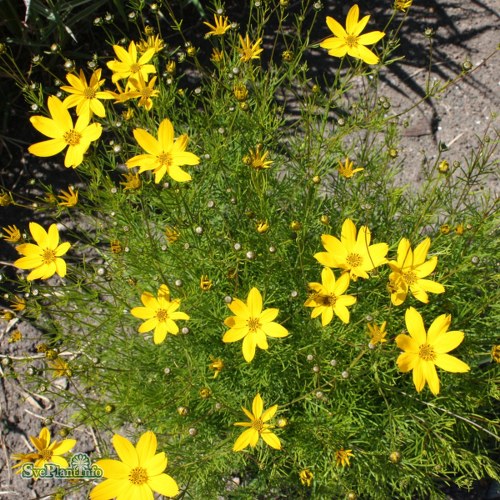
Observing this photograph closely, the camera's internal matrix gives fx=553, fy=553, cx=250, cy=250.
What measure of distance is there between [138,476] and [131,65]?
135 cm

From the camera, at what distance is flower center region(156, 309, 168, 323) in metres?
1.75

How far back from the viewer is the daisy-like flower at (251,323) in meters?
1.64

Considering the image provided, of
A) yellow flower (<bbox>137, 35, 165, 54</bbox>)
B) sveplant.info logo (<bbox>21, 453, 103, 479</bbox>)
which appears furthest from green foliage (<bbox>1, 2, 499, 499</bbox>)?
sveplant.info logo (<bbox>21, 453, 103, 479</bbox>)

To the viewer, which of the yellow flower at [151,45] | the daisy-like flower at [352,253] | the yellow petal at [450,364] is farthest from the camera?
the yellow flower at [151,45]

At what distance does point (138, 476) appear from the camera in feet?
4.91

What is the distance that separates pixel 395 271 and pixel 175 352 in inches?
38.5

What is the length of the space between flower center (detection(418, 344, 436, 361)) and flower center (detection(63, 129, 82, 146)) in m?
1.21

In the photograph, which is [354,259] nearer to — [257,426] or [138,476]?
[257,426]

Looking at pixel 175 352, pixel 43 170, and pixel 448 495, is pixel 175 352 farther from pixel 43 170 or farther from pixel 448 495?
pixel 43 170

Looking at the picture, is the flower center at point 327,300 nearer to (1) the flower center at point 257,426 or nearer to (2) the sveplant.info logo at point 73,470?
(1) the flower center at point 257,426

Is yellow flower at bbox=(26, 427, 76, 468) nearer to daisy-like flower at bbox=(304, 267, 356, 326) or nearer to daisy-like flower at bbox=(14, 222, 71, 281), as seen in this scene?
daisy-like flower at bbox=(14, 222, 71, 281)

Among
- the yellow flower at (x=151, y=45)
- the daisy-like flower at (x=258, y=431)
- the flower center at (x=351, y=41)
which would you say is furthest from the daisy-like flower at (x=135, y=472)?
the flower center at (x=351, y=41)

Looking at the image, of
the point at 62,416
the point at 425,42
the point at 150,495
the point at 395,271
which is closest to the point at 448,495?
the point at 395,271

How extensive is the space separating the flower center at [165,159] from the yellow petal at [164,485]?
88 centimetres
